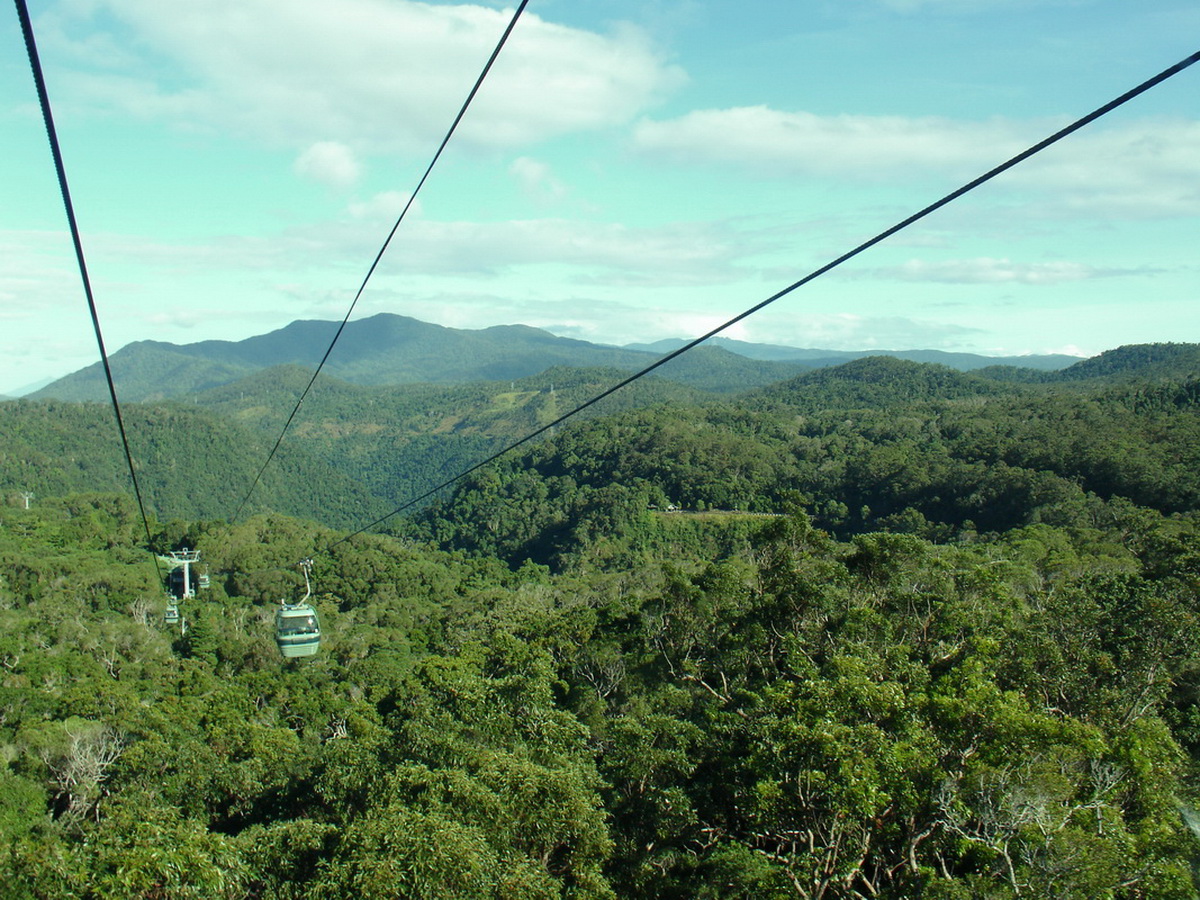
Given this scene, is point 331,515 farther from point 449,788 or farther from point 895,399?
point 449,788

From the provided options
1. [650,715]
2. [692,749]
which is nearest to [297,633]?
[650,715]

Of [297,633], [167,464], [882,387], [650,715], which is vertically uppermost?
[882,387]

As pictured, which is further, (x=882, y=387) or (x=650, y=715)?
(x=882, y=387)

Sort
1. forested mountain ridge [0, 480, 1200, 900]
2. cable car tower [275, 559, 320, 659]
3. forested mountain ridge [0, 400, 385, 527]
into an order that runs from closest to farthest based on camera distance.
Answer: forested mountain ridge [0, 480, 1200, 900] < cable car tower [275, 559, 320, 659] < forested mountain ridge [0, 400, 385, 527]

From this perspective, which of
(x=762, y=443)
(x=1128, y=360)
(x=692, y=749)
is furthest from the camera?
(x=1128, y=360)

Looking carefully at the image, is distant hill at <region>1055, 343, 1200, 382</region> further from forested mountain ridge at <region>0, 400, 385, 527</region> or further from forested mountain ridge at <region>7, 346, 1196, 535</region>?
forested mountain ridge at <region>0, 400, 385, 527</region>

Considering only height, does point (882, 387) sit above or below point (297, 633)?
above

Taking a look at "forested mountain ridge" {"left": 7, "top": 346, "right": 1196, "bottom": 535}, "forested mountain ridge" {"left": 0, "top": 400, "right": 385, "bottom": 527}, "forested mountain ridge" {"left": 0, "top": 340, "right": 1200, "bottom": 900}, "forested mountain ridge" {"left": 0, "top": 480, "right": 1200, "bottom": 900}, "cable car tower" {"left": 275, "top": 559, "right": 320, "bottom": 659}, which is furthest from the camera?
"forested mountain ridge" {"left": 0, "top": 400, "right": 385, "bottom": 527}

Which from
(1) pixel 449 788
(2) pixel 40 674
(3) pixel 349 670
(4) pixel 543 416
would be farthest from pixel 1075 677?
(4) pixel 543 416

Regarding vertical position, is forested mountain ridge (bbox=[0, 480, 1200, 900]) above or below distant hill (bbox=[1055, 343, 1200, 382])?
below

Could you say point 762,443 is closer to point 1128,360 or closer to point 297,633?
point 297,633

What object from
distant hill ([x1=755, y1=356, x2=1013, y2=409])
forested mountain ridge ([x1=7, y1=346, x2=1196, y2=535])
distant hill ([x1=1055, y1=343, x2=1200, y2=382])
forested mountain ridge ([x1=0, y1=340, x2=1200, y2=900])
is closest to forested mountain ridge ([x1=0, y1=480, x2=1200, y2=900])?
forested mountain ridge ([x1=0, y1=340, x2=1200, y2=900])

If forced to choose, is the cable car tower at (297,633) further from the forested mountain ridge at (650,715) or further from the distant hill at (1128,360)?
the distant hill at (1128,360)
